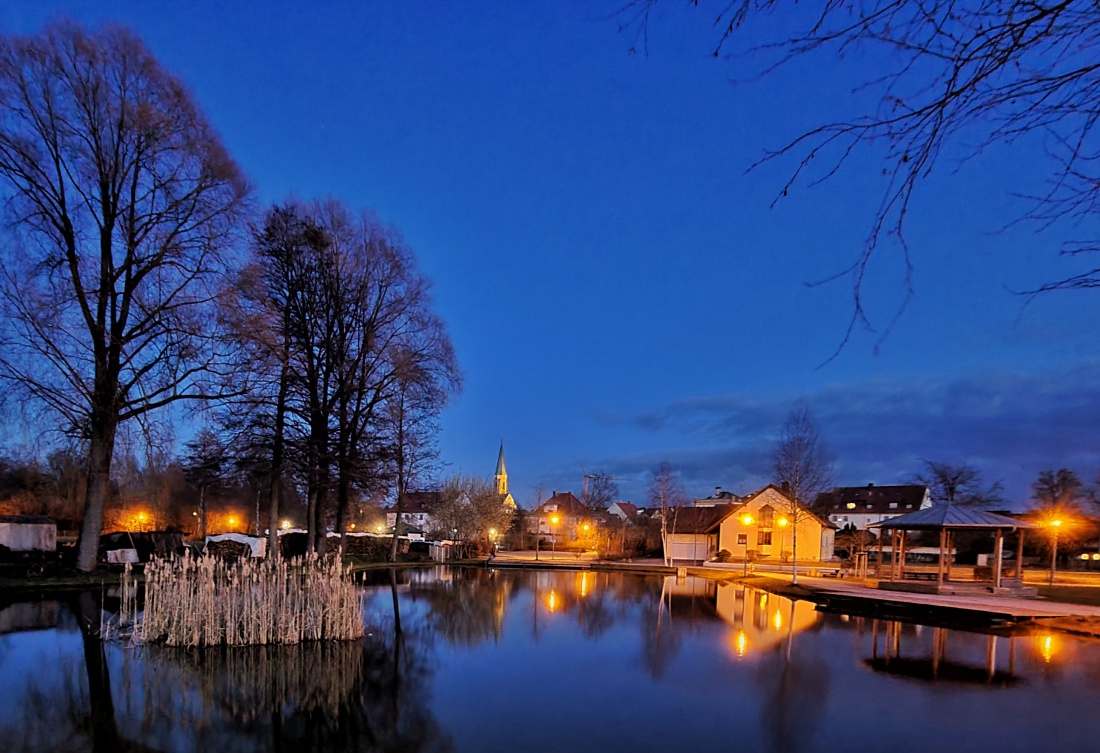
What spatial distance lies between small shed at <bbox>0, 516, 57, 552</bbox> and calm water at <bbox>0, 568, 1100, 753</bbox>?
1359cm

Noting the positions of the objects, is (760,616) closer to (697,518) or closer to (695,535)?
(695,535)

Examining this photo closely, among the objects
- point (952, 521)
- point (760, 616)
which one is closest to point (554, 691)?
point (760, 616)

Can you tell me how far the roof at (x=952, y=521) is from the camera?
2102cm

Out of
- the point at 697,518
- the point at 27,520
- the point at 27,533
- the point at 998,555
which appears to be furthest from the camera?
the point at 697,518

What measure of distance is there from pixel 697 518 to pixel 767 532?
4.70m

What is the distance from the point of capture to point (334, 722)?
23.2ft

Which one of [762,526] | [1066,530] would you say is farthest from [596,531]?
[1066,530]

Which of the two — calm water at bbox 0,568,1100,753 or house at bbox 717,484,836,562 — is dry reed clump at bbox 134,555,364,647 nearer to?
calm water at bbox 0,568,1100,753

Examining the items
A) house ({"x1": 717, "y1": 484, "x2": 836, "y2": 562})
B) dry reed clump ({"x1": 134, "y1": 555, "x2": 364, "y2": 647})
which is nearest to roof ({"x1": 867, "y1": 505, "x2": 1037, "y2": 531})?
house ({"x1": 717, "y1": 484, "x2": 836, "y2": 562})

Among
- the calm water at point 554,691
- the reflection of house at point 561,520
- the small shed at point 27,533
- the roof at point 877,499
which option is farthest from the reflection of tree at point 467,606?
the roof at point 877,499

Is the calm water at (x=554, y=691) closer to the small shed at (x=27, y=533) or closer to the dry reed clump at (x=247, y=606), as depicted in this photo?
the dry reed clump at (x=247, y=606)

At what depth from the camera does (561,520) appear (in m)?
53.7

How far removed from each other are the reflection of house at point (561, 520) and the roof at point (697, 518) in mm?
6824

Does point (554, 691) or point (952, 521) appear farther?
point (952, 521)
